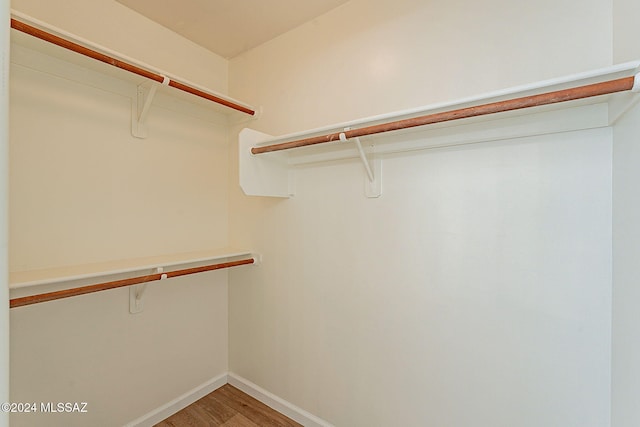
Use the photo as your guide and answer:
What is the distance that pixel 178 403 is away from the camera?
6.30 feet

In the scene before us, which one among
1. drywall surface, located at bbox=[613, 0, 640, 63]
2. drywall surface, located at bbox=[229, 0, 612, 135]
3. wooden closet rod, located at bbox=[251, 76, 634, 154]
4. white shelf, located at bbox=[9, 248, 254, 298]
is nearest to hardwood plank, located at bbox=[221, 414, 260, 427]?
white shelf, located at bbox=[9, 248, 254, 298]

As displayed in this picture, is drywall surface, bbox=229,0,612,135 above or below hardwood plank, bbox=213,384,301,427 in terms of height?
above

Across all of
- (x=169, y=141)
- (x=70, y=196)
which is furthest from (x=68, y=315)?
(x=169, y=141)

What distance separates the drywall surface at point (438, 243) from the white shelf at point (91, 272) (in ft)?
1.71

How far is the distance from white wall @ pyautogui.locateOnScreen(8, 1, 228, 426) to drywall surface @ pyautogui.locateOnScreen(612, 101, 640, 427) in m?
2.14

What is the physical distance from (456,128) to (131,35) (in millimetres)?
1910

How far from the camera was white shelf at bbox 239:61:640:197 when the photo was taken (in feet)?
3.05

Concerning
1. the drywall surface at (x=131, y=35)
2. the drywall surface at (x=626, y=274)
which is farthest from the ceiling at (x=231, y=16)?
the drywall surface at (x=626, y=274)

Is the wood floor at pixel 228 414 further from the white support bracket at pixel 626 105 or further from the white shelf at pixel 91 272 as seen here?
the white support bracket at pixel 626 105

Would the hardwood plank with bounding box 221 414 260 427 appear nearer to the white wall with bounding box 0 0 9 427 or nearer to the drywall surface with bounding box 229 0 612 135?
the white wall with bounding box 0 0 9 427

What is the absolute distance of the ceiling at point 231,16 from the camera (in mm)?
1666

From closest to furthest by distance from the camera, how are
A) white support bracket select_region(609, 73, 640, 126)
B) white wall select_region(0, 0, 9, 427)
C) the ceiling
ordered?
1. white wall select_region(0, 0, 9, 427)
2. white support bracket select_region(609, 73, 640, 126)
3. the ceiling

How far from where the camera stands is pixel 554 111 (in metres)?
1.08

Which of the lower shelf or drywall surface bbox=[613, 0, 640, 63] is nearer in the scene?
drywall surface bbox=[613, 0, 640, 63]
